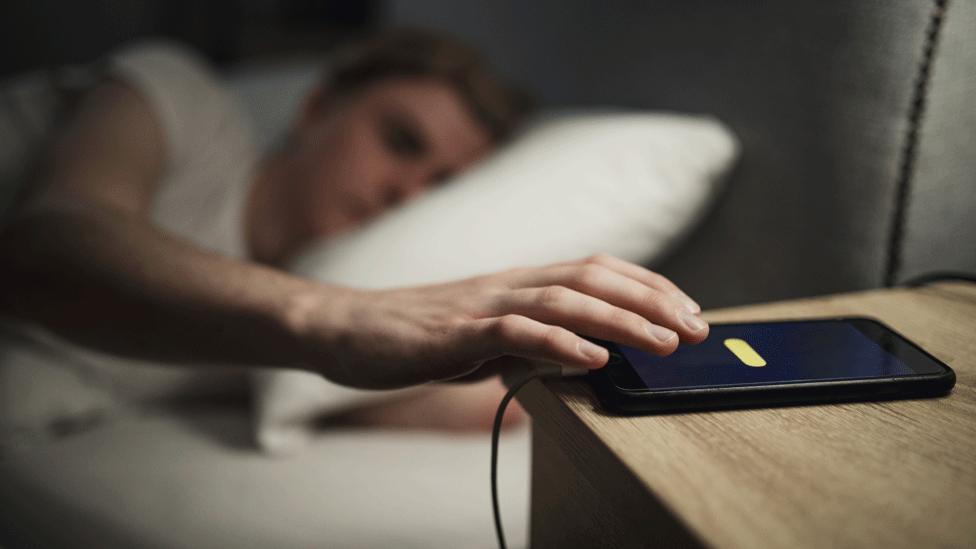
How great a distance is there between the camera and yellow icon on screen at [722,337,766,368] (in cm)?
41

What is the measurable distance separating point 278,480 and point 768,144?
577 mm

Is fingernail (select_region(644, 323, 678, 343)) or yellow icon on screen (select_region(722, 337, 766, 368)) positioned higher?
fingernail (select_region(644, 323, 678, 343))

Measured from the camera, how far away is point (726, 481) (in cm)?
32

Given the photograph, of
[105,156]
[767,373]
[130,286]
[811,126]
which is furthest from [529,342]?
[105,156]

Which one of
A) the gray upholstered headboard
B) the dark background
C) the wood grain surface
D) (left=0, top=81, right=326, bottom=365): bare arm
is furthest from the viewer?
the dark background

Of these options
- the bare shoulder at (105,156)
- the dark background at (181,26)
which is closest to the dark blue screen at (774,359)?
the bare shoulder at (105,156)

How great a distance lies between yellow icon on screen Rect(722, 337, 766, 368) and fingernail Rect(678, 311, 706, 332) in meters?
0.03

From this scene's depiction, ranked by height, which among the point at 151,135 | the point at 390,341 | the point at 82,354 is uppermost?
the point at 151,135

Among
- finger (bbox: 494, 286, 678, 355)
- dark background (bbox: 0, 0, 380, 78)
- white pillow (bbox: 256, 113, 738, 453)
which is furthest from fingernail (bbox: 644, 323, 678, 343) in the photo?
dark background (bbox: 0, 0, 380, 78)

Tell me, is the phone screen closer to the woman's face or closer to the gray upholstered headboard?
the gray upholstered headboard

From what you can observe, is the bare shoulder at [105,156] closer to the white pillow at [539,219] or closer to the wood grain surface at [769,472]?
the white pillow at [539,219]

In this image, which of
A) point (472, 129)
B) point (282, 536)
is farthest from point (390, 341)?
point (472, 129)

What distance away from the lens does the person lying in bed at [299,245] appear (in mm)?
422

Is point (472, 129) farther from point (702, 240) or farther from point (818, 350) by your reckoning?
point (818, 350)
